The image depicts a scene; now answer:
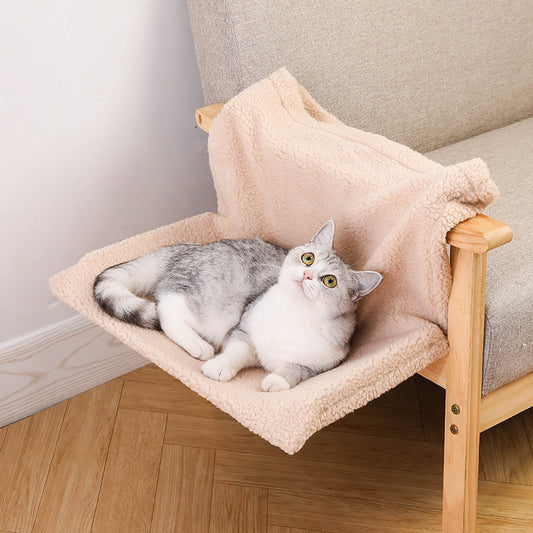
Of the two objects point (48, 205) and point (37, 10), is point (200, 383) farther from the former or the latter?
point (37, 10)

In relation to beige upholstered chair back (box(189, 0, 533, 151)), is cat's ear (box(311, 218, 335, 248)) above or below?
below

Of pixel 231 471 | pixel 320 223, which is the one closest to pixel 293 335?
pixel 320 223

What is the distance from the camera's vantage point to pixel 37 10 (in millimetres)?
1254

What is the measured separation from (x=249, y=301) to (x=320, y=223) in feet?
0.64

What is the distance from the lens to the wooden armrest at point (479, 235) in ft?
2.71

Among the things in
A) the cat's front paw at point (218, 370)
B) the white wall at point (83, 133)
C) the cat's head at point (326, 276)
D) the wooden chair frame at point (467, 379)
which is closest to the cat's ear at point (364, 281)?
the cat's head at point (326, 276)

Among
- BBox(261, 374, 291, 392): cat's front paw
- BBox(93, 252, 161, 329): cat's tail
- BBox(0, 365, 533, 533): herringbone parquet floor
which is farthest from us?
BBox(0, 365, 533, 533): herringbone parquet floor

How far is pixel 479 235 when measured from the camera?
2.72 feet

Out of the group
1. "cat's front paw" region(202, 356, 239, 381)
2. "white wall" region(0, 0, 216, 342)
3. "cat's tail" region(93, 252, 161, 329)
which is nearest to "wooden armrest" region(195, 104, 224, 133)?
"white wall" region(0, 0, 216, 342)

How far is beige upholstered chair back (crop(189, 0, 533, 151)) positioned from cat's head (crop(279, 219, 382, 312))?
0.46 meters

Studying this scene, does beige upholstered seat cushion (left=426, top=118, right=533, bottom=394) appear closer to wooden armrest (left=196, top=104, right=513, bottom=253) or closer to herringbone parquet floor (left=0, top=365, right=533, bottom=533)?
wooden armrest (left=196, top=104, right=513, bottom=253)

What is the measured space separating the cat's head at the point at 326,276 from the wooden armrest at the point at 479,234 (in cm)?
14

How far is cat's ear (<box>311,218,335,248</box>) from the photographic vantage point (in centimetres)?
101

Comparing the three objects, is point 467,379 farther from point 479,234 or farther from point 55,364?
point 55,364
